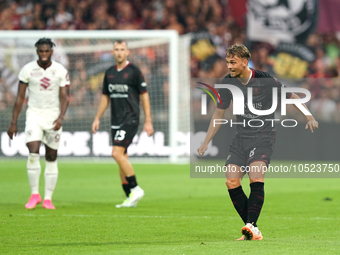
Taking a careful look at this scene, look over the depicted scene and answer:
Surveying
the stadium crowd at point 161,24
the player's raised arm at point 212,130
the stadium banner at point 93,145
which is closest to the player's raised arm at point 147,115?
the player's raised arm at point 212,130

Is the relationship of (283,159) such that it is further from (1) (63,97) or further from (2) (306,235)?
(2) (306,235)

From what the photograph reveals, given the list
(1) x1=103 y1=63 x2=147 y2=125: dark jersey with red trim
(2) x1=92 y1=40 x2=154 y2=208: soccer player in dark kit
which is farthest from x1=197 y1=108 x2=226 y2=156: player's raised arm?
(1) x1=103 y1=63 x2=147 y2=125: dark jersey with red trim

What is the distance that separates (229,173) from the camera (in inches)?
A: 245

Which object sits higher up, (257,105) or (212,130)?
(257,105)

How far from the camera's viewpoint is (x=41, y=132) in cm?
899

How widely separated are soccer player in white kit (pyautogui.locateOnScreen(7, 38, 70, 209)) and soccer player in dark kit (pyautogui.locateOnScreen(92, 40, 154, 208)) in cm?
60

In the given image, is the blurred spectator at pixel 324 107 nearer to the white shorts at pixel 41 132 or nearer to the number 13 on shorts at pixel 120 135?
the number 13 on shorts at pixel 120 135

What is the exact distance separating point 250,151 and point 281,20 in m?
13.4

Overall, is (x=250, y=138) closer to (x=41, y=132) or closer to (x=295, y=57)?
(x=41, y=132)

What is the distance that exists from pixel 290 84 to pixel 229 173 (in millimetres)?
11662

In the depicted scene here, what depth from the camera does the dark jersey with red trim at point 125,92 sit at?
30.6 feet

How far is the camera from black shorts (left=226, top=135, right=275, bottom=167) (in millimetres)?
6090

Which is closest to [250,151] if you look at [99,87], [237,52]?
[237,52]

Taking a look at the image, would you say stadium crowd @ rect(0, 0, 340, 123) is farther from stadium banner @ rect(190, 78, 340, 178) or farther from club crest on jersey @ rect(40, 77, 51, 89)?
club crest on jersey @ rect(40, 77, 51, 89)
